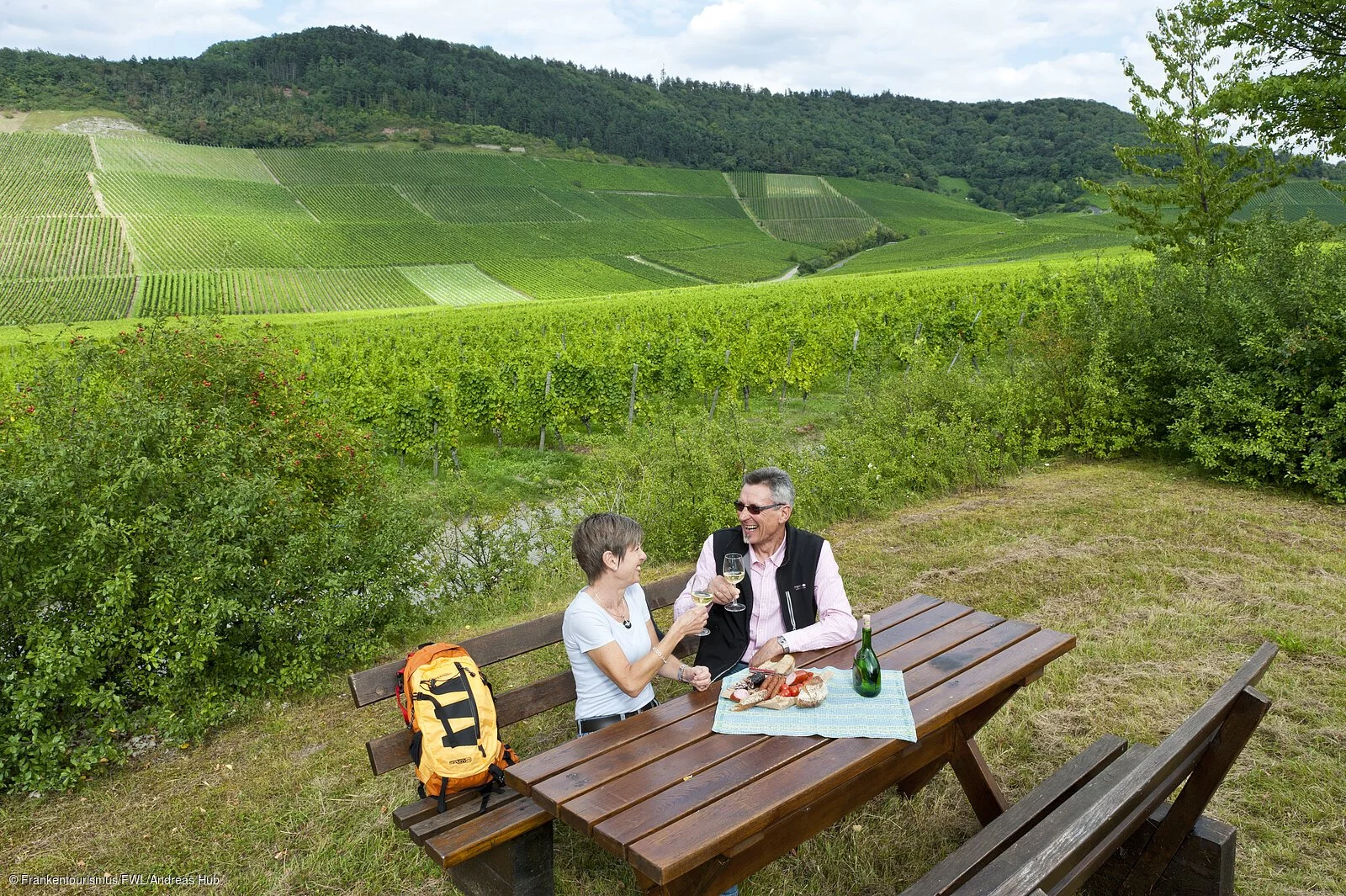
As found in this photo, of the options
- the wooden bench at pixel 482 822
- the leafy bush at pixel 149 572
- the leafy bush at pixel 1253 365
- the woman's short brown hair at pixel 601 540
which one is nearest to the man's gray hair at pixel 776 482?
the woman's short brown hair at pixel 601 540

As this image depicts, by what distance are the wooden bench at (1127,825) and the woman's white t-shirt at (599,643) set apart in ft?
4.56

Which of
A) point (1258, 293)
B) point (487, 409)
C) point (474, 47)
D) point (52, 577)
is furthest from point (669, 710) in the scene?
point (474, 47)

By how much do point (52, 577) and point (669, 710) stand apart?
344cm

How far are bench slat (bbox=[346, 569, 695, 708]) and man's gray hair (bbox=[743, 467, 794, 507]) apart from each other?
834mm

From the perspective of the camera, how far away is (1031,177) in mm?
123812

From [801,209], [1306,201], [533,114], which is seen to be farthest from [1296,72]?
[533,114]

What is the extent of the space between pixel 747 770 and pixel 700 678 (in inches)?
30.1

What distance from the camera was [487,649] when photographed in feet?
11.3

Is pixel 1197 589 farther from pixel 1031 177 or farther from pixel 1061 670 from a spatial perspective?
pixel 1031 177

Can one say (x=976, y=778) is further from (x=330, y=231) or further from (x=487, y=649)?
(x=330, y=231)

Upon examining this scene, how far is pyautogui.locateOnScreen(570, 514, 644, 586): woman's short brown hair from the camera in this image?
323 centimetres

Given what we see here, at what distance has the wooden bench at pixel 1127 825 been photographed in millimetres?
2236

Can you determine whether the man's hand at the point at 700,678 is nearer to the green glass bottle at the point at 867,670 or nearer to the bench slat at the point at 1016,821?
the green glass bottle at the point at 867,670

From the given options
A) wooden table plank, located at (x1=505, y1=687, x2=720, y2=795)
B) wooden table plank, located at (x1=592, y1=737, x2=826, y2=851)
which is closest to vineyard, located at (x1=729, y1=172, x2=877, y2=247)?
wooden table plank, located at (x1=505, y1=687, x2=720, y2=795)
